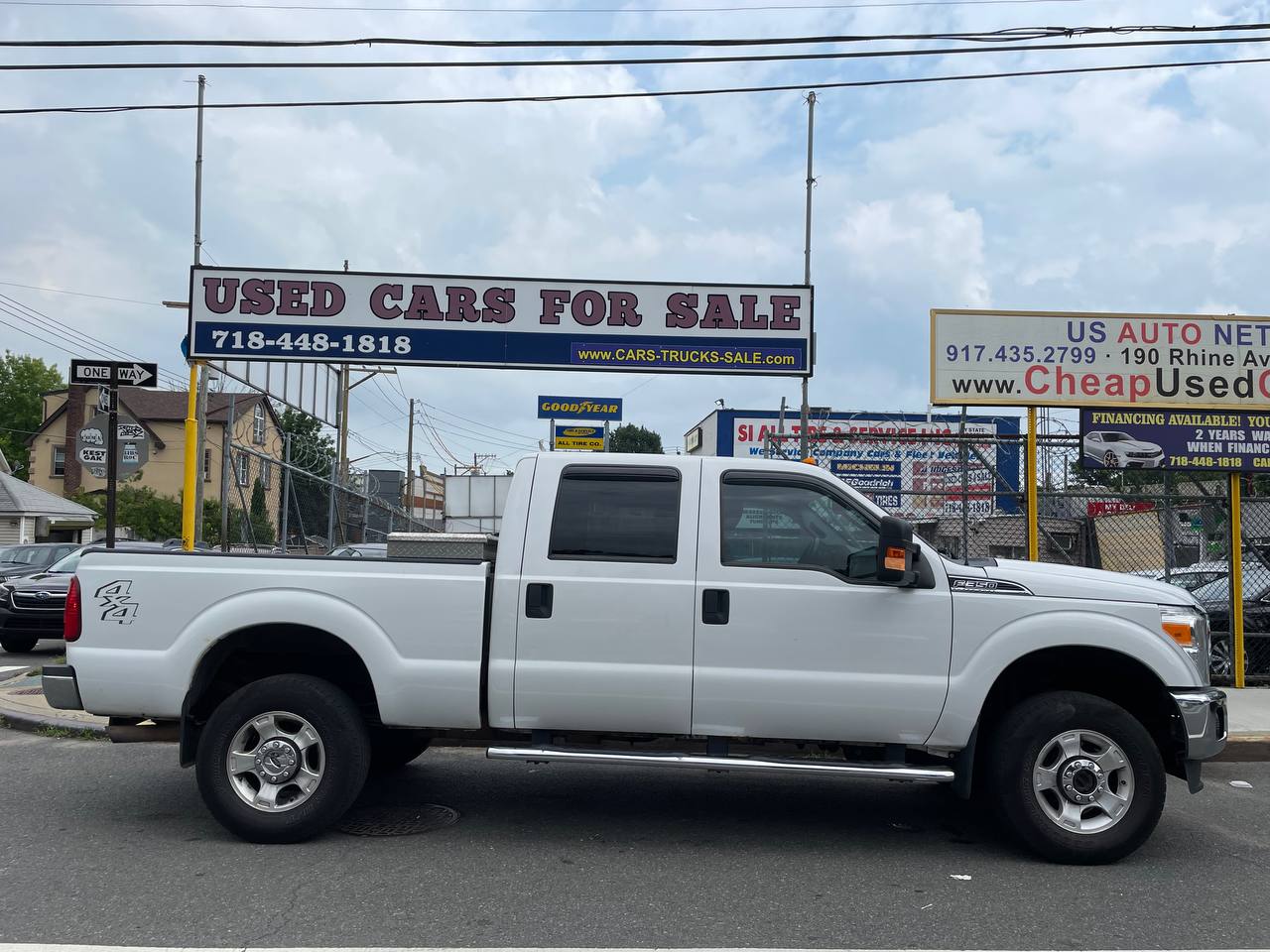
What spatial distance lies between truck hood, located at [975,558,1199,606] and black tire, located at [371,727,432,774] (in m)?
3.46

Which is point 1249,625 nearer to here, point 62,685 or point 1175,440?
point 1175,440

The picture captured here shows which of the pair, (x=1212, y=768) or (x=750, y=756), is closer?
(x=750, y=756)

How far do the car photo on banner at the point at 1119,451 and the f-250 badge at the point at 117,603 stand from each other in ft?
29.5

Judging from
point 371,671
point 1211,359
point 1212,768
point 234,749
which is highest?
point 1211,359

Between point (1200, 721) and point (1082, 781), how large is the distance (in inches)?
25.9

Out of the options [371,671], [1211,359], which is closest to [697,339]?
[1211,359]

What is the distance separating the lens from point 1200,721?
5477mm

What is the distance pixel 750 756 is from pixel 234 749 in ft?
8.85

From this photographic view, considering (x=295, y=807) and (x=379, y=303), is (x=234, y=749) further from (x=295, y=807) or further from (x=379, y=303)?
(x=379, y=303)

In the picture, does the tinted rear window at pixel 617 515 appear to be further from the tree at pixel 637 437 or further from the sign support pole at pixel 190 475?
the tree at pixel 637 437

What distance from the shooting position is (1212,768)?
8.36 meters

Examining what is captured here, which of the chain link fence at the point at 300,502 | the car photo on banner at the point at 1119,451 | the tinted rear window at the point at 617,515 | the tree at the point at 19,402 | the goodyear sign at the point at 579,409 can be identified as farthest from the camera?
the tree at the point at 19,402

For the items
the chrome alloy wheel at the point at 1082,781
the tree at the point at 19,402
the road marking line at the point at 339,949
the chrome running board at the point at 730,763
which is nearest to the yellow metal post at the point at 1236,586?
the chrome alloy wheel at the point at 1082,781

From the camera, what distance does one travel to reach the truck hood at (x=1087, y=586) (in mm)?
5574
